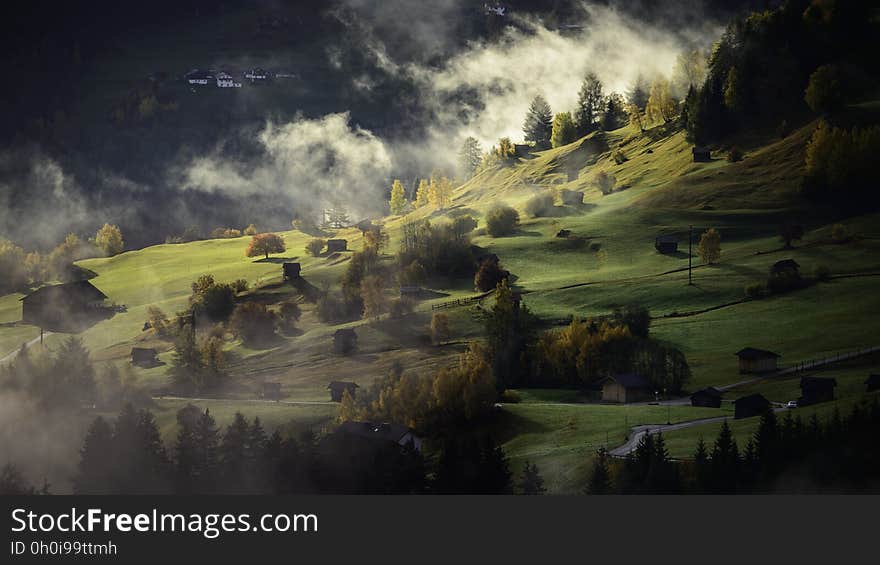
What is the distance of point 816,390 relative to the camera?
63.6 metres

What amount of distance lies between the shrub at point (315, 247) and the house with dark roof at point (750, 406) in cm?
6844

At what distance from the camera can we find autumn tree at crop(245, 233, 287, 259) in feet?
428

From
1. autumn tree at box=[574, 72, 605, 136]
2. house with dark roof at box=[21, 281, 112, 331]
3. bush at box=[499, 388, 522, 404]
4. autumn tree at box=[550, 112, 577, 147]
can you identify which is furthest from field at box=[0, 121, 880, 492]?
autumn tree at box=[574, 72, 605, 136]

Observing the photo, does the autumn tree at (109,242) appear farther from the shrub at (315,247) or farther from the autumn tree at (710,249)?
the autumn tree at (710,249)

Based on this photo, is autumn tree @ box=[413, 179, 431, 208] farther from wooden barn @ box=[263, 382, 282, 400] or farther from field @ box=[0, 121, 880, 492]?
wooden barn @ box=[263, 382, 282, 400]

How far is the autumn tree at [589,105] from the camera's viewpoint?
173375mm

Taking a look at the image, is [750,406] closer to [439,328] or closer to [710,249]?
[439,328]

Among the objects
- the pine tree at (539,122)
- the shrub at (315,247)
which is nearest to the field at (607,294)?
the shrub at (315,247)

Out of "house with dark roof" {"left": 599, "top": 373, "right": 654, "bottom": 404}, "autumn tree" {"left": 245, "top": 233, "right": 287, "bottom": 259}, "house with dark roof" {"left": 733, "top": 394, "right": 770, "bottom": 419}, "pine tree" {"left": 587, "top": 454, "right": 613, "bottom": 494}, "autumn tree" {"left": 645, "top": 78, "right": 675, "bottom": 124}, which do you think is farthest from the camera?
"autumn tree" {"left": 645, "top": 78, "right": 675, "bottom": 124}

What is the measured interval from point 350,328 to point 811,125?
5718 centimetres

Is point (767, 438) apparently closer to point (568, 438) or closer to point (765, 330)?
point (568, 438)

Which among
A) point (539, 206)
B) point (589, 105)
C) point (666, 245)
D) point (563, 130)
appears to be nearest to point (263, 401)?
point (666, 245)

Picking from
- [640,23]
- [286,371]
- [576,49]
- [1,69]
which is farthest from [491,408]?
[1,69]

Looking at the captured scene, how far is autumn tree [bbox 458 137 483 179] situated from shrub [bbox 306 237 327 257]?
197 feet
